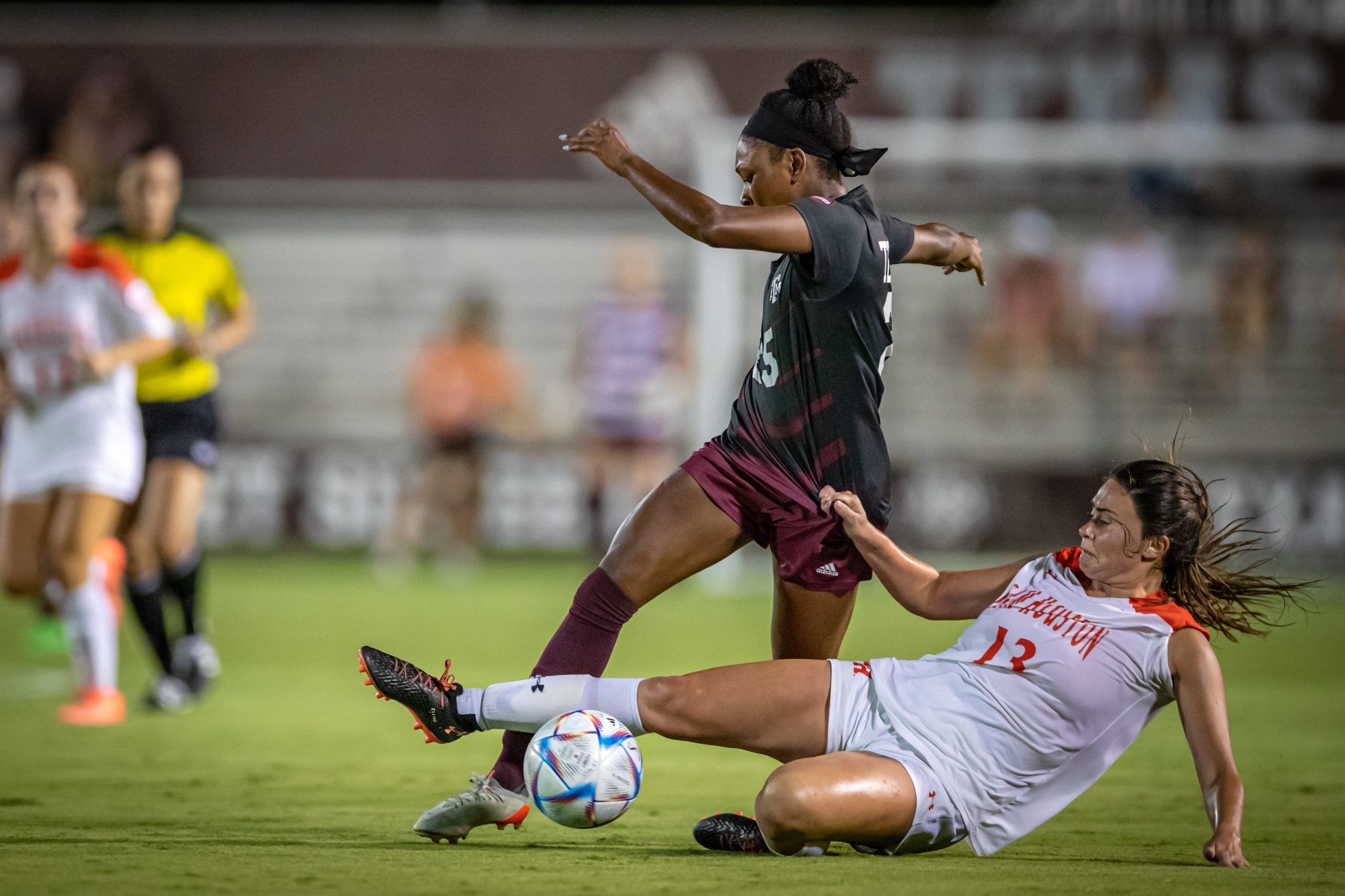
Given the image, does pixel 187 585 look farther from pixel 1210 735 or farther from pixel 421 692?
pixel 1210 735

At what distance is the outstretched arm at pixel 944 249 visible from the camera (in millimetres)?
4715

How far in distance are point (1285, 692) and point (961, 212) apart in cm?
918

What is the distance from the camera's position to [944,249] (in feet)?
15.7

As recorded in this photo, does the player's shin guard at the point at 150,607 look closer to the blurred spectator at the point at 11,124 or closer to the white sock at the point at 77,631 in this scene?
the white sock at the point at 77,631

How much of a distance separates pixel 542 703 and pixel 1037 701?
1.28 m

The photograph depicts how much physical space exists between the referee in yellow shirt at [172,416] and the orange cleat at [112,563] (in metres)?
0.09

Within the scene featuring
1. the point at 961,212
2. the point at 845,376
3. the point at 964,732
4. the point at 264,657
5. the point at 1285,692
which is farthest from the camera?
the point at 961,212

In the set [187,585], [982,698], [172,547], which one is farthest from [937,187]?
[982,698]

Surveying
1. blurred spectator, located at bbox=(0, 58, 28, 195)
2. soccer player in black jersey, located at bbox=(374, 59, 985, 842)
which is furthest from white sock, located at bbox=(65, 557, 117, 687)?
blurred spectator, located at bbox=(0, 58, 28, 195)

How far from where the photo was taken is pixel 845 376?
4.49 metres

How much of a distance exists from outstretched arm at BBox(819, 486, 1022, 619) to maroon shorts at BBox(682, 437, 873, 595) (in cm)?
10

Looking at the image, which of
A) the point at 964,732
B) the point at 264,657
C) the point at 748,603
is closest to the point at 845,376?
the point at 964,732

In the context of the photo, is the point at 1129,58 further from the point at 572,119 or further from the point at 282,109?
the point at 282,109

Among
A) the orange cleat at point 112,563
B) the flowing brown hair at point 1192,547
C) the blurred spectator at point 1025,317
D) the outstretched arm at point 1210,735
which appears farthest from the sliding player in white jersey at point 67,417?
the blurred spectator at point 1025,317
